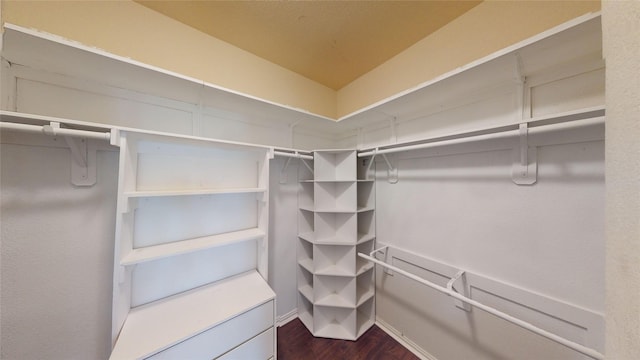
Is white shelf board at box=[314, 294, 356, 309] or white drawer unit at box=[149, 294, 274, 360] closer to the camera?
white drawer unit at box=[149, 294, 274, 360]

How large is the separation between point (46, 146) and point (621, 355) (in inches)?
82.9

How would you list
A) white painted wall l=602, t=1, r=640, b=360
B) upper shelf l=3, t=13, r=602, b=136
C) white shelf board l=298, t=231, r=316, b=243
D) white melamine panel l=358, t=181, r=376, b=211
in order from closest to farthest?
white painted wall l=602, t=1, r=640, b=360, upper shelf l=3, t=13, r=602, b=136, white shelf board l=298, t=231, r=316, b=243, white melamine panel l=358, t=181, r=376, b=211

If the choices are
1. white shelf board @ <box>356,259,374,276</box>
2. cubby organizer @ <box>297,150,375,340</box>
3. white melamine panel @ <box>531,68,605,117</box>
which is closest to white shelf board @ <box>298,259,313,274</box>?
cubby organizer @ <box>297,150,375,340</box>

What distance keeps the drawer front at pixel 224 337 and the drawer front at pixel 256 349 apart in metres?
0.02

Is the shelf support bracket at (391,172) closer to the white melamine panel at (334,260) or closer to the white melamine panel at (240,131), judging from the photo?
the white melamine panel at (334,260)

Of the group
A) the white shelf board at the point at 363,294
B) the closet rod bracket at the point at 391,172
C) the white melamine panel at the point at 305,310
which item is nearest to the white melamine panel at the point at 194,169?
the closet rod bracket at the point at 391,172

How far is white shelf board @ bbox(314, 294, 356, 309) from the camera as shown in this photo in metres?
1.71

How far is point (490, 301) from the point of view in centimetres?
121

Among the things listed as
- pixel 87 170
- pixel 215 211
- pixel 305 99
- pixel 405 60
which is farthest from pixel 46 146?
pixel 405 60

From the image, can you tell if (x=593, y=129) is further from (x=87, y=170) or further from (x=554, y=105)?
(x=87, y=170)

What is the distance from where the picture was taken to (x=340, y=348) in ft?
5.36

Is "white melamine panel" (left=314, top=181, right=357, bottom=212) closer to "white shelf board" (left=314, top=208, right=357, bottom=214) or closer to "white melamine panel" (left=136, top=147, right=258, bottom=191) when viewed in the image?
"white shelf board" (left=314, top=208, right=357, bottom=214)

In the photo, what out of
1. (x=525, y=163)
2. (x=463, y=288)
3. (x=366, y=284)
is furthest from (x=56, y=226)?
(x=525, y=163)

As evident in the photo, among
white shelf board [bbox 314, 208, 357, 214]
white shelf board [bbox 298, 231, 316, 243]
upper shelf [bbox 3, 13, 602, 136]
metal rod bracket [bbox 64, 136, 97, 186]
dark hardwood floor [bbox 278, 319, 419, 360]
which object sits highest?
upper shelf [bbox 3, 13, 602, 136]
